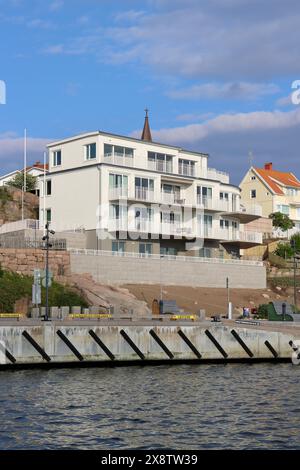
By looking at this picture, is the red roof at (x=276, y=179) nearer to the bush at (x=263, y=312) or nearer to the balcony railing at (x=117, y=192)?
the balcony railing at (x=117, y=192)

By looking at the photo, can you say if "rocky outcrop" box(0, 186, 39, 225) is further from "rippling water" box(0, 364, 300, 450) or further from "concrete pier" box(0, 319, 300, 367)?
"rippling water" box(0, 364, 300, 450)

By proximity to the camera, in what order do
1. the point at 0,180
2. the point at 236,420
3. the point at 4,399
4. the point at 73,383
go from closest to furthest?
1. the point at 236,420
2. the point at 4,399
3. the point at 73,383
4. the point at 0,180

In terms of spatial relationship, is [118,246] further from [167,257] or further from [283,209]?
[283,209]

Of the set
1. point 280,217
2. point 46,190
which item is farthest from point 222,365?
point 280,217

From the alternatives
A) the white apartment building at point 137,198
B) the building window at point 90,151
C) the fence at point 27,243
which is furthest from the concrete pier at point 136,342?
the building window at point 90,151

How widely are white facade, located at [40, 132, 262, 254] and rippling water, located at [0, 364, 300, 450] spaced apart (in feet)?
107

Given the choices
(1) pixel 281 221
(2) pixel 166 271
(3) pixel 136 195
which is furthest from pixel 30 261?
(1) pixel 281 221

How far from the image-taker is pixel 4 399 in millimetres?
29875

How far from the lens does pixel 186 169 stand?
80750 mm

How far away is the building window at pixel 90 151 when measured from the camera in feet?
242

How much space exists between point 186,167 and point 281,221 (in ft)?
92.5

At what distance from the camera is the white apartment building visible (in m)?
71.9

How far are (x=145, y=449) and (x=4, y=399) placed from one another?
31.2 feet
